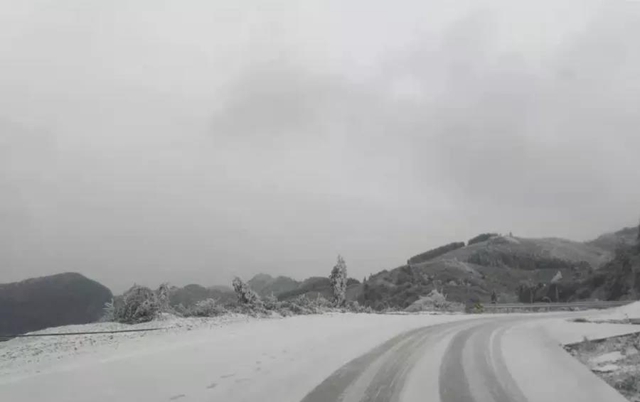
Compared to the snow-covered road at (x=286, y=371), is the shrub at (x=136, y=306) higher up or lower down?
higher up

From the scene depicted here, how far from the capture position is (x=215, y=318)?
19953 mm

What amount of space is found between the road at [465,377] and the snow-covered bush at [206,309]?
29.0 ft

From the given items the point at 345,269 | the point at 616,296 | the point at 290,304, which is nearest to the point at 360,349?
the point at 290,304

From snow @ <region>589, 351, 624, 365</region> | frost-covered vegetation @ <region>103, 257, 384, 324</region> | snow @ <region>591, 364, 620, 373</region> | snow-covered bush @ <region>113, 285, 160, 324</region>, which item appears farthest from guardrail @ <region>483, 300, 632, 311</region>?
snow @ <region>591, 364, 620, 373</region>

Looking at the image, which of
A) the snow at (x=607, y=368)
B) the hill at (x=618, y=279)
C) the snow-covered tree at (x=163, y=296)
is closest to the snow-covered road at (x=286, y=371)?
the snow at (x=607, y=368)

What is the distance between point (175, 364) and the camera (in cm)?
1061

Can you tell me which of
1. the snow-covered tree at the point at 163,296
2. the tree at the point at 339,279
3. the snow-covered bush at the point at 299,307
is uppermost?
the tree at the point at 339,279

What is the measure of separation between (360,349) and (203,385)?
7295 mm

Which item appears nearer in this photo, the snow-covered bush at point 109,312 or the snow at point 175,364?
the snow at point 175,364

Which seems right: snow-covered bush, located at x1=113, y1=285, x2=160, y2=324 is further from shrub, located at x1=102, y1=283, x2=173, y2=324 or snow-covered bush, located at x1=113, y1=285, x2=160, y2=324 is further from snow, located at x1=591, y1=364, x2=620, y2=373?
snow, located at x1=591, y1=364, x2=620, y2=373

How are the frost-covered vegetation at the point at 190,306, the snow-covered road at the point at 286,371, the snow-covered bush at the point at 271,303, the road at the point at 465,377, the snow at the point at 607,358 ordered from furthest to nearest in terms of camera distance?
the snow-covered bush at the point at 271,303, the frost-covered vegetation at the point at 190,306, the snow at the point at 607,358, the road at the point at 465,377, the snow-covered road at the point at 286,371

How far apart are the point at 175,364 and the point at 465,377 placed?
6.73 m

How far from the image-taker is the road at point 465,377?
852 centimetres

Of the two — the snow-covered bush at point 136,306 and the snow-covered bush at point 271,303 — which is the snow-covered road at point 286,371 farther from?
the snow-covered bush at point 271,303
